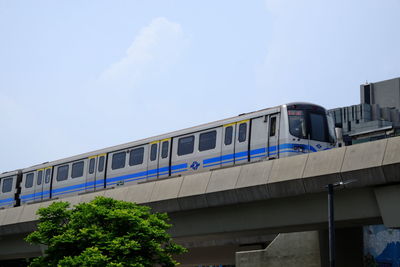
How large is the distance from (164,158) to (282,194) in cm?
1196

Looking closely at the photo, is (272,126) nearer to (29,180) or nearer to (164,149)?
(164,149)

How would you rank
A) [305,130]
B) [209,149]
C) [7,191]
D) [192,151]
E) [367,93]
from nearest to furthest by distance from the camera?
1. [305,130]
2. [209,149]
3. [192,151]
4. [7,191]
5. [367,93]

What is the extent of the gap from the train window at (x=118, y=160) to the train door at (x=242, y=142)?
29.4 feet

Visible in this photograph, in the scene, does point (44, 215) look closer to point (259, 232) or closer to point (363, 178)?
point (259, 232)

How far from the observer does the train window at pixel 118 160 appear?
1462 inches

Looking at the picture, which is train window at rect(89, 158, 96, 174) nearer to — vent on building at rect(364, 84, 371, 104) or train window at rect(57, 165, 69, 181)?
train window at rect(57, 165, 69, 181)

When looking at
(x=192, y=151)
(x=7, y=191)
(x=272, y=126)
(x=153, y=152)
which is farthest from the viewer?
(x=7, y=191)

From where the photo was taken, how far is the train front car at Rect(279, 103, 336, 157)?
94.2ft

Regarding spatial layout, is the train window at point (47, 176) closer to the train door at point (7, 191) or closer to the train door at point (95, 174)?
the train door at point (7, 191)

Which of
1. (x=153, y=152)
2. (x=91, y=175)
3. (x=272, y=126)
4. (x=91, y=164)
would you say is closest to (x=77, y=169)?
(x=91, y=164)

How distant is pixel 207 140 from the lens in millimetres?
32188

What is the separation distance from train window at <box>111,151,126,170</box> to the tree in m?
10.3

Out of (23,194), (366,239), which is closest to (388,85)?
(366,239)


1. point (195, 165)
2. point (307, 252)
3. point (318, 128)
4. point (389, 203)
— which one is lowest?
point (389, 203)
